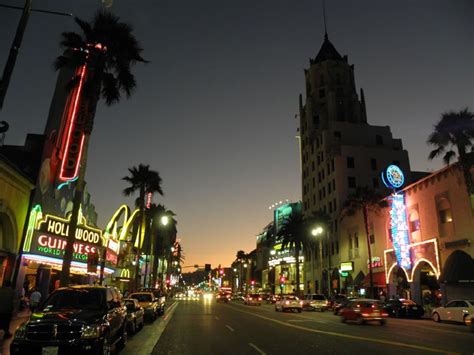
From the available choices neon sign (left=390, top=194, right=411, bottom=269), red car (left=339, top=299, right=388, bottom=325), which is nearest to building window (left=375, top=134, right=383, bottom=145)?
neon sign (left=390, top=194, right=411, bottom=269)

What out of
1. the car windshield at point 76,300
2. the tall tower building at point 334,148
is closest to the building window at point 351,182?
the tall tower building at point 334,148

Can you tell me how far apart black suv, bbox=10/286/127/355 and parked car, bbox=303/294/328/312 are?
3201cm

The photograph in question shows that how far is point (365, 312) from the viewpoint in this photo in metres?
22.2

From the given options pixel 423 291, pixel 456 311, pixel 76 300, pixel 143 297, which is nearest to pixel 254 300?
pixel 423 291

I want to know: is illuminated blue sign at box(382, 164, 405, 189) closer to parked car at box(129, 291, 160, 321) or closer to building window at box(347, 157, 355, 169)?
building window at box(347, 157, 355, 169)

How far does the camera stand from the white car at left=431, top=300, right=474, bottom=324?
22.0 meters

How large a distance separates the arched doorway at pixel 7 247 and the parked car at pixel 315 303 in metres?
28.1

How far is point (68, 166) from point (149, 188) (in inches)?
773

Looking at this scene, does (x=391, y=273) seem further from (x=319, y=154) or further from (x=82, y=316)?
(x=82, y=316)

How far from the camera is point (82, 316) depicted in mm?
9234

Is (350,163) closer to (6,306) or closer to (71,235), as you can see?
(71,235)

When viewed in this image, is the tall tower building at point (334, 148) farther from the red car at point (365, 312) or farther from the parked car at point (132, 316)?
the parked car at point (132, 316)

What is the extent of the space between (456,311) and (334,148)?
148 ft

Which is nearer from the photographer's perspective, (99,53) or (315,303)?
(99,53)
